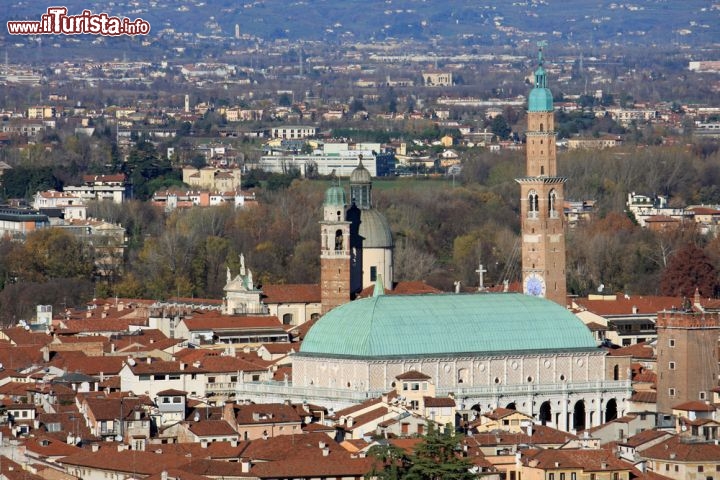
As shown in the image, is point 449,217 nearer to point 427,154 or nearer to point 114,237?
point 114,237

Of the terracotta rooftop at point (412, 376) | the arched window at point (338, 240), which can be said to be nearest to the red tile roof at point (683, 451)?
the terracotta rooftop at point (412, 376)

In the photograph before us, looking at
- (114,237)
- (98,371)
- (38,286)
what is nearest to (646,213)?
(114,237)

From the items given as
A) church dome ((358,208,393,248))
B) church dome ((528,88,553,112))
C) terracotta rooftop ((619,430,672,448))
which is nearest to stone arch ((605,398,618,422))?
terracotta rooftop ((619,430,672,448))

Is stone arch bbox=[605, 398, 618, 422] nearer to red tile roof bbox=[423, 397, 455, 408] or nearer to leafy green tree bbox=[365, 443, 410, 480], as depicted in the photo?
red tile roof bbox=[423, 397, 455, 408]

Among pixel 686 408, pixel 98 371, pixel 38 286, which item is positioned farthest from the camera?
pixel 38 286

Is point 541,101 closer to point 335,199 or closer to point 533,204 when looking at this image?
point 533,204

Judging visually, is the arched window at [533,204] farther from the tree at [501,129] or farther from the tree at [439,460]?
the tree at [501,129]

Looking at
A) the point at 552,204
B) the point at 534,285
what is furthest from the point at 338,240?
the point at 552,204
